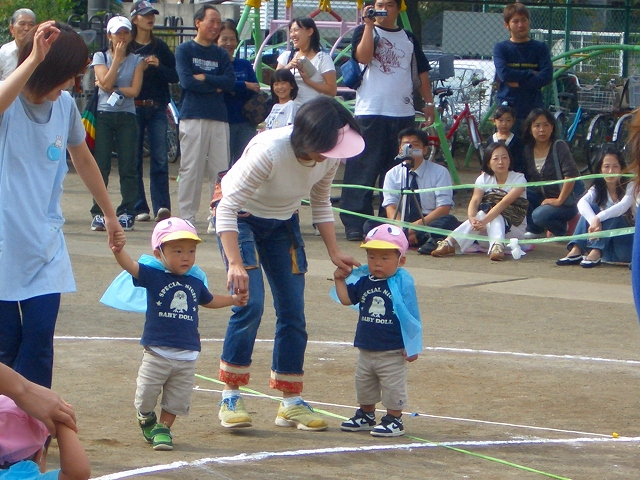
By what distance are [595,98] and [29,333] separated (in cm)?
1503

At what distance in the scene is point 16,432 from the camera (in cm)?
322

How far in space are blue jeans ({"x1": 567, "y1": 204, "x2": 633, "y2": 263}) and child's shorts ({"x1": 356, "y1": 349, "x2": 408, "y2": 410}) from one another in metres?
5.39

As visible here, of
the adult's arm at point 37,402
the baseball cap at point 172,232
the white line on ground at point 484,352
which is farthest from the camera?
the white line on ground at point 484,352

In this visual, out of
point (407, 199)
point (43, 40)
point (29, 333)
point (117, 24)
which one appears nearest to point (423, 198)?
point (407, 199)

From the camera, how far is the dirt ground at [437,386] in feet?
16.2

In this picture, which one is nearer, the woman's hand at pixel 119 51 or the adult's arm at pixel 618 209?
the adult's arm at pixel 618 209

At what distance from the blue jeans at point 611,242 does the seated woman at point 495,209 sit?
622 mm

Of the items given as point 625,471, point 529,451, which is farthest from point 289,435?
point 625,471

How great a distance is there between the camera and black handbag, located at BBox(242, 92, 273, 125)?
1120 centimetres

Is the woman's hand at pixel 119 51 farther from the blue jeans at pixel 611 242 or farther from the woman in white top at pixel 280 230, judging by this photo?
the woman in white top at pixel 280 230

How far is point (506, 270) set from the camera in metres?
10.2

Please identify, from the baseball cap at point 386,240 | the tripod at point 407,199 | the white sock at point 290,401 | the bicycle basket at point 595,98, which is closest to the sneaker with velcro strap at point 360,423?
the white sock at point 290,401

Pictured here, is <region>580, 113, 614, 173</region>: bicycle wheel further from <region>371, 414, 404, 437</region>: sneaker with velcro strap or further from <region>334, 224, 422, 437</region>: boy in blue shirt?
<region>371, 414, 404, 437</region>: sneaker with velcro strap

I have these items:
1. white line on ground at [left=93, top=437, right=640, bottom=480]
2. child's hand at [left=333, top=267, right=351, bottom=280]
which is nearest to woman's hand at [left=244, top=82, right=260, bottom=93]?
child's hand at [left=333, top=267, right=351, bottom=280]
